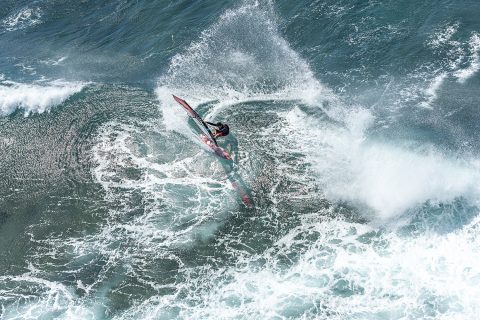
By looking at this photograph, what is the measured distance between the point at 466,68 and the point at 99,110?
30583 millimetres

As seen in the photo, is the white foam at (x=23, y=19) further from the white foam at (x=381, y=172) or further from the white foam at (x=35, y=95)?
the white foam at (x=381, y=172)

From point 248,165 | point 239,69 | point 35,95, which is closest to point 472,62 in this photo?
point 239,69

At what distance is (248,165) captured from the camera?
3425cm

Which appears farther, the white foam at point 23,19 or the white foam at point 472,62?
the white foam at point 23,19

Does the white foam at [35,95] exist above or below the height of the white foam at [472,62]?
above

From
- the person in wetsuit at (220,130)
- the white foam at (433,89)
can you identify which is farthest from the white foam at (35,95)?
the white foam at (433,89)

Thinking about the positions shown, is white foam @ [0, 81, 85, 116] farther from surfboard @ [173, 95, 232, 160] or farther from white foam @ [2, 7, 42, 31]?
surfboard @ [173, 95, 232, 160]

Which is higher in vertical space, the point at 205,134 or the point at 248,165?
the point at 205,134

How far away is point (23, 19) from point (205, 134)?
2725 centimetres

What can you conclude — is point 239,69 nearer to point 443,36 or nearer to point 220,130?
point 220,130

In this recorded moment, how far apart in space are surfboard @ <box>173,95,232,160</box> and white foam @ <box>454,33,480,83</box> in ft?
65.6

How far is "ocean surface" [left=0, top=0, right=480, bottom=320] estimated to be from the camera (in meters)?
28.5

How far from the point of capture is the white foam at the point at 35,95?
130 feet

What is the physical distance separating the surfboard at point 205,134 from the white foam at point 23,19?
22266 millimetres
